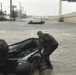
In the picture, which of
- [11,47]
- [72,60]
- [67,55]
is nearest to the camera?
[11,47]

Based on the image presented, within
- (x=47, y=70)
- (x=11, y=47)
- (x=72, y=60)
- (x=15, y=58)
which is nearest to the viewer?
(x=15, y=58)

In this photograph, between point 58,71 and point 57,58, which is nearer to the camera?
point 58,71

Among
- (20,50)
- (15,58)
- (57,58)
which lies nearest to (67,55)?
(57,58)

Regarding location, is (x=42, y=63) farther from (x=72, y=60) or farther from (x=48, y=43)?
(x=72, y=60)

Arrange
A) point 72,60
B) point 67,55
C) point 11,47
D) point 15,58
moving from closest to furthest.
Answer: point 15,58 < point 11,47 < point 72,60 < point 67,55

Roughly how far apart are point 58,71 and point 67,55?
3.84m

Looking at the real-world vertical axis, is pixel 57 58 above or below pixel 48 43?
below

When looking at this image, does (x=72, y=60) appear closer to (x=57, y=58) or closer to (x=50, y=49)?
(x=57, y=58)

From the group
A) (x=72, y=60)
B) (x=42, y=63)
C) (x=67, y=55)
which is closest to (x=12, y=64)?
(x=42, y=63)

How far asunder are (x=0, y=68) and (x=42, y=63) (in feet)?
5.07

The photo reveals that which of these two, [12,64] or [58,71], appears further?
[58,71]

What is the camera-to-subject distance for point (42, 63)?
10.2 meters

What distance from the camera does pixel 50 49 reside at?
33.9 feet

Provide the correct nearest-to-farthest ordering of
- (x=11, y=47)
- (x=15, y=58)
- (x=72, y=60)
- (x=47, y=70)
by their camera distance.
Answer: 1. (x=15, y=58)
2. (x=47, y=70)
3. (x=11, y=47)
4. (x=72, y=60)
